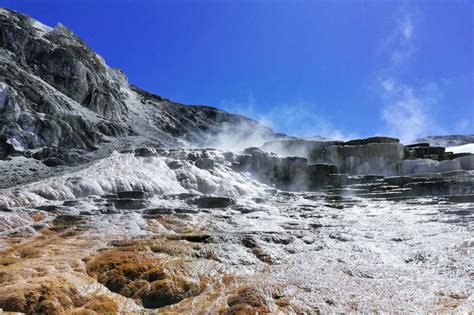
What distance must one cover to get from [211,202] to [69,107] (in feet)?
105

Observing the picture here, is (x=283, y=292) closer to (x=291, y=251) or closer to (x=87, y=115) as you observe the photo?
(x=291, y=251)

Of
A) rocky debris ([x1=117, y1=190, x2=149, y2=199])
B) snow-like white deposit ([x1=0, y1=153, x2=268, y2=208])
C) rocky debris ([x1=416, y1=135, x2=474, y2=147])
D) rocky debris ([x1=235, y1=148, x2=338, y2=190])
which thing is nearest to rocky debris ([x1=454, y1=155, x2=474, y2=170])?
rocky debris ([x1=235, y1=148, x2=338, y2=190])

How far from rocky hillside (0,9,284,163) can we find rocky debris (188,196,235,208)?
17.0m

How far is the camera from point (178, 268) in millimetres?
6461

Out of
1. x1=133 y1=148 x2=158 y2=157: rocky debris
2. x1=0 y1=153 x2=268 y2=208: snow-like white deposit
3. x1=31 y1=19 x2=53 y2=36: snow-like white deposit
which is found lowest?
x1=0 y1=153 x2=268 y2=208: snow-like white deposit

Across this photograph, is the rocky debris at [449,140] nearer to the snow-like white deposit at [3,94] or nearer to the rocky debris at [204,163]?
the rocky debris at [204,163]

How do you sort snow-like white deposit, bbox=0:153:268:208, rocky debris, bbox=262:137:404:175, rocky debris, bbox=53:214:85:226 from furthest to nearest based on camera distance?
rocky debris, bbox=262:137:404:175, snow-like white deposit, bbox=0:153:268:208, rocky debris, bbox=53:214:85:226

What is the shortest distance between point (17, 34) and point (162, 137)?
76.4ft

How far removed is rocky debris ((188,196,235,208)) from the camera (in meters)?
15.5

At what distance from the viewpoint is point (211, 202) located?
15609 mm

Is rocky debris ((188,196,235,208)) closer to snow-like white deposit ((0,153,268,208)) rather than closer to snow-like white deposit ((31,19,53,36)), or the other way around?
snow-like white deposit ((0,153,268,208))

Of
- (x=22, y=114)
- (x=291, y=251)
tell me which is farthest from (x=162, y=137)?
(x=291, y=251)

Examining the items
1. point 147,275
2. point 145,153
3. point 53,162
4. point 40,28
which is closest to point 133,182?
point 145,153

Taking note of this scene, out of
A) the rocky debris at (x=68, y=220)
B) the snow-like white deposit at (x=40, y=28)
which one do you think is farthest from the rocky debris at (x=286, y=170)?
the snow-like white deposit at (x=40, y=28)
